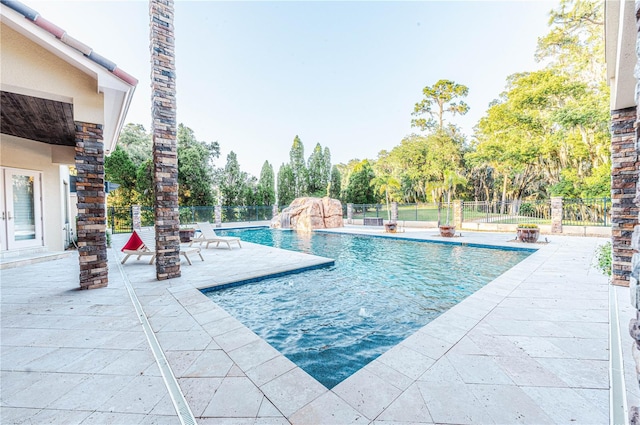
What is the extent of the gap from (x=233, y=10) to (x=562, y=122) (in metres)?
17.2

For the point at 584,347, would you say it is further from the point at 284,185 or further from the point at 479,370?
the point at 284,185

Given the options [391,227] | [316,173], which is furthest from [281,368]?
[316,173]

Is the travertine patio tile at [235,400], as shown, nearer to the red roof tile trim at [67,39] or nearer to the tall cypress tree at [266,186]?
the red roof tile trim at [67,39]

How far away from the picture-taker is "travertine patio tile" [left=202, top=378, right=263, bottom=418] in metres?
1.69

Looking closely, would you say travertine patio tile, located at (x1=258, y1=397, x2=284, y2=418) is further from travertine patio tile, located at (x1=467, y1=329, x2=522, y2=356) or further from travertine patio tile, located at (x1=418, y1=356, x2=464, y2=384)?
travertine patio tile, located at (x1=467, y1=329, x2=522, y2=356)

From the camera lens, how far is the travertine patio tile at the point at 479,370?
2.01m

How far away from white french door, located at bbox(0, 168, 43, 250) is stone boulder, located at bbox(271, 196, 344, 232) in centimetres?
1163

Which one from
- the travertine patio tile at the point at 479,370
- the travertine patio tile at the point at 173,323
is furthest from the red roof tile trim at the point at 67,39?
the travertine patio tile at the point at 479,370

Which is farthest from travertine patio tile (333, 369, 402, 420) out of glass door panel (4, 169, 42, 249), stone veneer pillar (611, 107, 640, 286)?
glass door panel (4, 169, 42, 249)

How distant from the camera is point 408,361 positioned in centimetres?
230

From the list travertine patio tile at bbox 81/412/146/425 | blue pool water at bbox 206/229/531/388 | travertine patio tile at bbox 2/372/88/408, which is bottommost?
blue pool water at bbox 206/229/531/388

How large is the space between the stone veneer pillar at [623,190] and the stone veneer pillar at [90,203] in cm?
820

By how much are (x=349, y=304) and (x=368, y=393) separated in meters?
2.31

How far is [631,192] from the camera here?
162 inches
